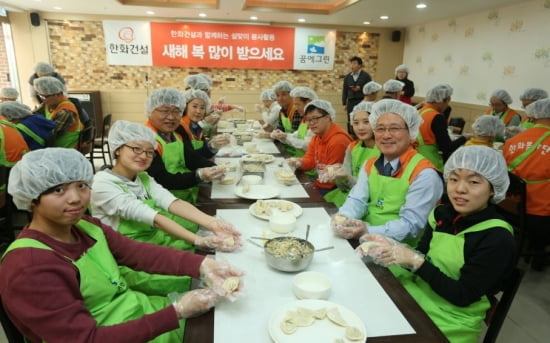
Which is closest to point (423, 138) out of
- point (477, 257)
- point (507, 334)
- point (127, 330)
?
point (507, 334)

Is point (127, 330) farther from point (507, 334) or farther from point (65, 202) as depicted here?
point (507, 334)

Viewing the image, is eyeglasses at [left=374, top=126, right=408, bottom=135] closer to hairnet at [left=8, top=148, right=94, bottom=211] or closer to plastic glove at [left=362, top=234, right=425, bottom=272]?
plastic glove at [left=362, top=234, right=425, bottom=272]

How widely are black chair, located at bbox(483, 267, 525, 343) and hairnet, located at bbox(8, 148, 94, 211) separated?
1605mm

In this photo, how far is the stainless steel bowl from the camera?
4.23 ft

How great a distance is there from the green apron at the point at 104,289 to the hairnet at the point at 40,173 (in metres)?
0.16

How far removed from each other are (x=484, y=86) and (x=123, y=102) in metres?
7.16

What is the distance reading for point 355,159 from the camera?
2.67m

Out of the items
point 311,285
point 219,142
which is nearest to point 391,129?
point 311,285

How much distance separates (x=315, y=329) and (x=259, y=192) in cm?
121

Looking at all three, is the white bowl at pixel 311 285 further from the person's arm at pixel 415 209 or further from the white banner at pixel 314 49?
the white banner at pixel 314 49

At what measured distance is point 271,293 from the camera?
119 centimetres

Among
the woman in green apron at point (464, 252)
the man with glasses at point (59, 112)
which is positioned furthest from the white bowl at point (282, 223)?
the man with glasses at point (59, 112)

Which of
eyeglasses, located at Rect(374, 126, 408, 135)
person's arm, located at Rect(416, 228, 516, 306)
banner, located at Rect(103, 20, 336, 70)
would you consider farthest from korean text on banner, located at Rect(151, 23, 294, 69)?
person's arm, located at Rect(416, 228, 516, 306)

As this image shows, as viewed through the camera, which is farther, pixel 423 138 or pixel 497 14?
pixel 497 14
